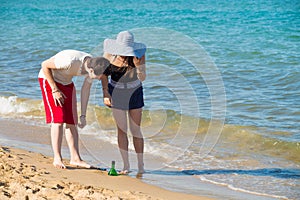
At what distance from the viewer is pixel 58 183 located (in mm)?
5008

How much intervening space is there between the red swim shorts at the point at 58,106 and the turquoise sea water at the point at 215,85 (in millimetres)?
1452

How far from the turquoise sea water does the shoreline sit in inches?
39.8

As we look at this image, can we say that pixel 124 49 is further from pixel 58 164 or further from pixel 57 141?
pixel 58 164

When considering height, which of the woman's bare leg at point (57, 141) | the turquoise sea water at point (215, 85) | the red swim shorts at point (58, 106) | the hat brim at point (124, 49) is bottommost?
the turquoise sea water at point (215, 85)

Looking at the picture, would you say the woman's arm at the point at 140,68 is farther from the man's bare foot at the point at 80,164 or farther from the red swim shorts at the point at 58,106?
the man's bare foot at the point at 80,164

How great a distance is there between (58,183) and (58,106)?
98cm

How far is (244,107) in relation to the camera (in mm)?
9570

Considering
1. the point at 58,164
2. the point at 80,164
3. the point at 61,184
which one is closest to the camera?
the point at 61,184

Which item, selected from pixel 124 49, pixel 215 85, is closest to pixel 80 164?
pixel 124 49

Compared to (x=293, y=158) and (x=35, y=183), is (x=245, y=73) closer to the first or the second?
(x=293, y=158)

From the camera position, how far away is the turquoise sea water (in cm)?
691

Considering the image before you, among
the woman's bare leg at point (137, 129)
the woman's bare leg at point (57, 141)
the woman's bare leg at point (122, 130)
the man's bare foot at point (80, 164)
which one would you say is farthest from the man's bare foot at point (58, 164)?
the woman's bare leg at point (137, 129)

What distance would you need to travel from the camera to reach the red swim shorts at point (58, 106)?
5723mm

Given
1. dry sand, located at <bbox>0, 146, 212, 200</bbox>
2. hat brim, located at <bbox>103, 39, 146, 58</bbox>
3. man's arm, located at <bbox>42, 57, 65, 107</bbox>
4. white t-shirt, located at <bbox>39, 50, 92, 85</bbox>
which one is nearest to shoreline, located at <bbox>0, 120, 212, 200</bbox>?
dry sand, located at <bbox>0, 146, 212, 200</bbox>
